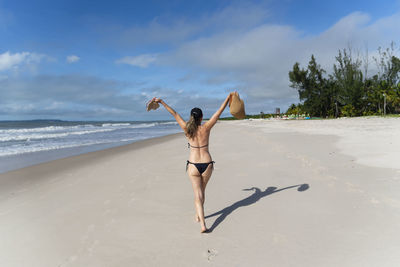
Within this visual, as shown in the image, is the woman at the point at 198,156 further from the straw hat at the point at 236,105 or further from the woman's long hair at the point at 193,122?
the straw hat at the point at 236,105

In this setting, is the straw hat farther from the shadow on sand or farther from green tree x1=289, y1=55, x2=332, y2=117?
green tree x1=289, y1=55, x2=332, y2=117

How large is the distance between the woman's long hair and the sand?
1.53 metres

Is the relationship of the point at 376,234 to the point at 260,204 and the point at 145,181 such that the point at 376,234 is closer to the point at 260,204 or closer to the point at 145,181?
the point at 260,204

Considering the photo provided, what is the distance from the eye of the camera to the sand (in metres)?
2.99

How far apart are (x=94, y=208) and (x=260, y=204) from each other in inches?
130

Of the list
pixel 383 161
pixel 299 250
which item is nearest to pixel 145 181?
pixel 299 250

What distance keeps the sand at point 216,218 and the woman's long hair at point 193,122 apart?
153cm

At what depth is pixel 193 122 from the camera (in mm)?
3613

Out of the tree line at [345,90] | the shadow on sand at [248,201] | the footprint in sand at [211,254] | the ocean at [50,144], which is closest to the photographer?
the footprint in sand at [211,254]

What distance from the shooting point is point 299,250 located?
118 inches

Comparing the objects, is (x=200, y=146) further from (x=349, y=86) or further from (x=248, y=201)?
(x=349, y=86)

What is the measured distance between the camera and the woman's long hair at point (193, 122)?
11.8 ft

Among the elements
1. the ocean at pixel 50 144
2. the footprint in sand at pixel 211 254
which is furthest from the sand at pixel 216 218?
the ocean at pixel 50 144

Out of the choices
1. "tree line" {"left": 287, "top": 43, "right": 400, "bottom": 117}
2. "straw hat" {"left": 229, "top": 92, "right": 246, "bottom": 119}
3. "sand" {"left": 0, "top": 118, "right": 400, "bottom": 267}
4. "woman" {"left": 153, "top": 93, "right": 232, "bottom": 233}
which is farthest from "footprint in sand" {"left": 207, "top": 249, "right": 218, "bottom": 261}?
"tree line" {"left": 287, "top": 43, "right": 400, "bottom": 117}
